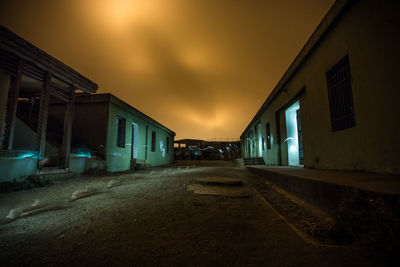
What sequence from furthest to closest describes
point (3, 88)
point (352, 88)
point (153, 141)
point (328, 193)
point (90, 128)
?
point (153, 141), point (90, 128), point (3, 88), point (352, 88), point (328, 193)

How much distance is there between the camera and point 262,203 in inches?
142

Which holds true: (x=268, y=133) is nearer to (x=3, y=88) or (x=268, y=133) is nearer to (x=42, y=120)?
(x=42, y=120)

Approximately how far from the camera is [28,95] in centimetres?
889

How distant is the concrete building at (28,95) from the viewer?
5.43m

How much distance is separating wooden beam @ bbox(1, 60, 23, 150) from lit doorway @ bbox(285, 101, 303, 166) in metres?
10.3

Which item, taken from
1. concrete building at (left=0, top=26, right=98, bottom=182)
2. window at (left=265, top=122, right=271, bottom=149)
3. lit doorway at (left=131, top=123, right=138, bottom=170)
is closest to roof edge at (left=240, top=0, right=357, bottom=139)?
window at (left=265, top=122, right=271, bottom=149)

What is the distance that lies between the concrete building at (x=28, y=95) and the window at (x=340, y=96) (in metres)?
9.20

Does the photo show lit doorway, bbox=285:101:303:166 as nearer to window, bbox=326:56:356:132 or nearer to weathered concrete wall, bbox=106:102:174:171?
window, bbox=326:56:356:132

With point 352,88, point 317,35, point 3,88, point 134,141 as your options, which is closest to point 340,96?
point 352,88

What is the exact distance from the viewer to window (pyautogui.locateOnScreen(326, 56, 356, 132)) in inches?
180

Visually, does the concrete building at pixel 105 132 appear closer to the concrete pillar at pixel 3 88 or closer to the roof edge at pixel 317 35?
the concrete pillar at pixel 3 88

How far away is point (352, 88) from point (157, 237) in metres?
5.08

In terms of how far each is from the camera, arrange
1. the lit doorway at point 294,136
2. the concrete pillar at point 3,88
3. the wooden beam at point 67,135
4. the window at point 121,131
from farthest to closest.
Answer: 1. the window at point 121,131
2. the lit doorway at point 294,136
3. the wooden beam at point 67,135
4. the concrete pillar at point 3,88

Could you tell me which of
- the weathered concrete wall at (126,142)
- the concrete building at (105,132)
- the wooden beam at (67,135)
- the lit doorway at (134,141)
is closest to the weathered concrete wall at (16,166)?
the wooden beam at (67,135)
